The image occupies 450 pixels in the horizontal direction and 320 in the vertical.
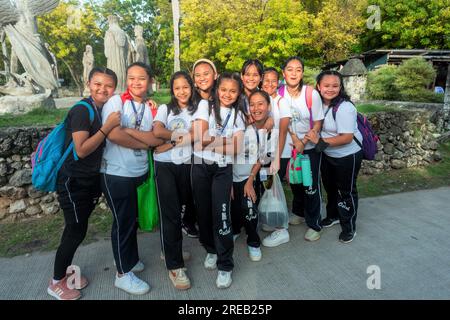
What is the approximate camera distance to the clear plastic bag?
3016mm

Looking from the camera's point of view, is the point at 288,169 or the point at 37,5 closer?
the point at 288,169

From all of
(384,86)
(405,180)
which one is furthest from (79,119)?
(384,86)

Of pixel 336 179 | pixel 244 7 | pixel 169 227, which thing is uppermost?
pixel 244 7

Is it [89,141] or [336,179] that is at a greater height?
[89,141]

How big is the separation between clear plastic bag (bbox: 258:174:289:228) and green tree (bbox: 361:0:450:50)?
844 inches

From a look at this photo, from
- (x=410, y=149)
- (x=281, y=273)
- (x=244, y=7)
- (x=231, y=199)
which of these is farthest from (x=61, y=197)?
(x=244, y=7)

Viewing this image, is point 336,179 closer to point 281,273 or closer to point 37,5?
point 281,273

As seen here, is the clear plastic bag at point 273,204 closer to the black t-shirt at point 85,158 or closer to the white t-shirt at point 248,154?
the white t-shirt at point 248,154

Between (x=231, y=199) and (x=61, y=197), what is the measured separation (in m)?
1.35

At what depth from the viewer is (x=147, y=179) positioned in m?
2.45

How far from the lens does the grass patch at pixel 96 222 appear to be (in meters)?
3.14

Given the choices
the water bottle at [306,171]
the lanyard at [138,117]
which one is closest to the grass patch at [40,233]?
the lanyard at [138,117]

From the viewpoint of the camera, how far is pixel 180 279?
2.44 metres

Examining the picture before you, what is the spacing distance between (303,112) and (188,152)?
125 centimetres
